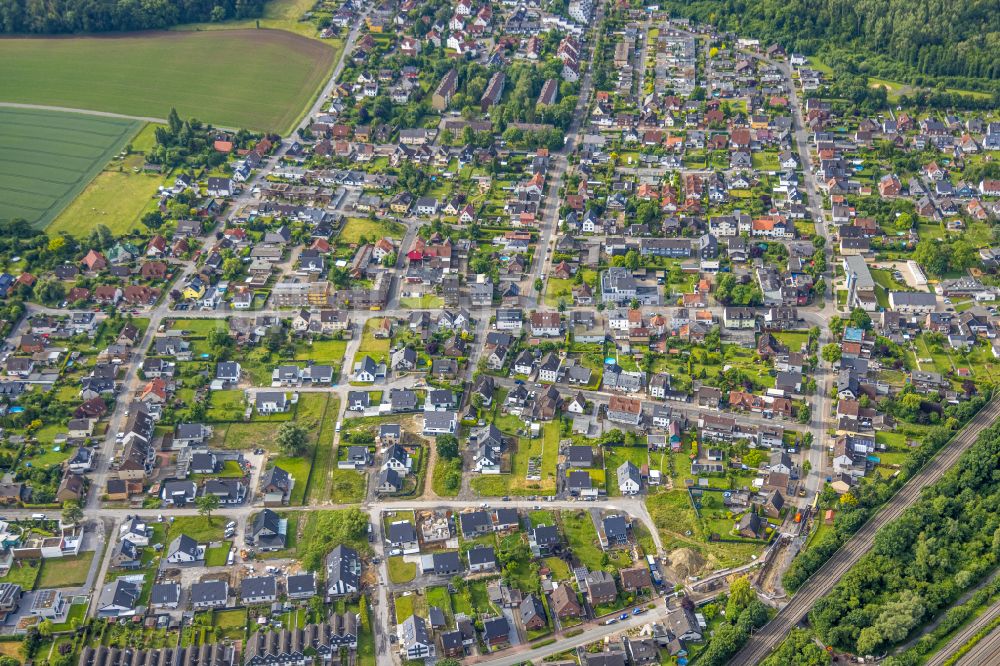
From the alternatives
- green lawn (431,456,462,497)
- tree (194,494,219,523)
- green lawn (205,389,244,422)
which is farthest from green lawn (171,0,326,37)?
tree (194,494,219,523)

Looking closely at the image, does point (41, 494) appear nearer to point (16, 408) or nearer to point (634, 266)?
point (16, 408)

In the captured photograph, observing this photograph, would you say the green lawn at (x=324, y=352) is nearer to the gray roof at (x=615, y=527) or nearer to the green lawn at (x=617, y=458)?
the green lawn at (x=617, y=458)

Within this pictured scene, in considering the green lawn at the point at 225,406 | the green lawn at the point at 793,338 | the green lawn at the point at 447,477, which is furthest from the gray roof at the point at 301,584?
the green lawn at the point at 793,338

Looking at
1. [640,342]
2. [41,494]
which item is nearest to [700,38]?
[640,342]

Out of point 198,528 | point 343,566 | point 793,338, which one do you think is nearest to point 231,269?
point 198,528

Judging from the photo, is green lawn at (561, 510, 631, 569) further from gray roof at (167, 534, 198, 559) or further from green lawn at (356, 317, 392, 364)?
gray roof at (167, 534, 198, 559)

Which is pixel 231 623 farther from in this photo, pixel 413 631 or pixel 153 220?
pixel 153 220

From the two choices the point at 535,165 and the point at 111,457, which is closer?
the point at 111,457
